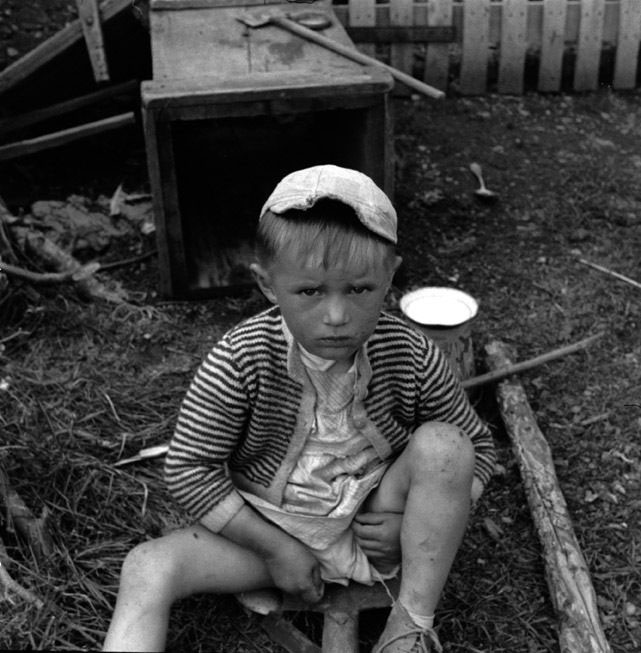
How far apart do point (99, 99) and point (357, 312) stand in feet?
11.0

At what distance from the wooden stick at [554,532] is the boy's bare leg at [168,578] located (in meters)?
0.69

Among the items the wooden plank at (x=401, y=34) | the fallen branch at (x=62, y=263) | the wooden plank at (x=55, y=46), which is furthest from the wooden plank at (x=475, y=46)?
the fallen branch at (x=62, y=263)

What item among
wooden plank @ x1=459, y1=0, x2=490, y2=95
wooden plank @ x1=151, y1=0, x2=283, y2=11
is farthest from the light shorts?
wooden plank @ x1=459, y1=0, x2=490, y2=95

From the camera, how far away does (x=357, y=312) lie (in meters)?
1.92

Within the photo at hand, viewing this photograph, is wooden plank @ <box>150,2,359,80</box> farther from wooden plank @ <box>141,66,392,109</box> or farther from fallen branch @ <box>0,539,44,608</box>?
fallen branch @ <box>0,539,44,608</box>

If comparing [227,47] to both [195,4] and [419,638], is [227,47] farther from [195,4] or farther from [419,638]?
[419,638]

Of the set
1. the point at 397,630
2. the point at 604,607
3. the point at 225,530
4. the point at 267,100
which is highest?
the point at 267,100

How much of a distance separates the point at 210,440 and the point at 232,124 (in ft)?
8.92

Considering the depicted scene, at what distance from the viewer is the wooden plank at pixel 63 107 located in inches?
184

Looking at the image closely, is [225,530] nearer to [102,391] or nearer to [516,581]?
[516,581]

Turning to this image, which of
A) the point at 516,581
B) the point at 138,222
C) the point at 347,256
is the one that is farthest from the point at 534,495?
the point at 138,222

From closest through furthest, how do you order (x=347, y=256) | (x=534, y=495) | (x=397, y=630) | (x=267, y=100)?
1. (x=347, y=256)
2. (x=397, y=630)
3. (x=534, y=495)
4. (x=267, y=100)

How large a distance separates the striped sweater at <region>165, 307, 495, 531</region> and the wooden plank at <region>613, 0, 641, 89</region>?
12.6ft

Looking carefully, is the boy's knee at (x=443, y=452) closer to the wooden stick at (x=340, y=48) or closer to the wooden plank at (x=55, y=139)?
the wooden stick at (x=340, y=48)
